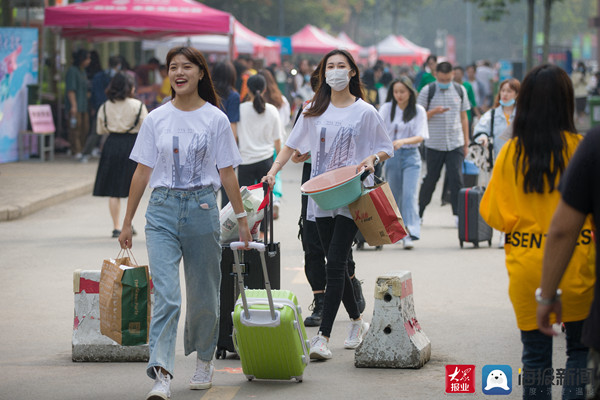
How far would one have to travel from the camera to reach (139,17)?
19.2 meters

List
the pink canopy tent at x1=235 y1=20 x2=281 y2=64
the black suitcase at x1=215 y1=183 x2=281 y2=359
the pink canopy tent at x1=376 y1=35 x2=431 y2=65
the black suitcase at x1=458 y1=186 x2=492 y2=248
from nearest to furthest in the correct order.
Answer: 1. the black suitcase at x1=215 y1=183 x2=281 y2=359
2. the black suitcase at x1=458 y1=186 x2=492 y2=248
3. the pink canopy tent at x1=235 y1=20 x2=281 y2=64
4. the pink canopy tent at x1=376 y1=35 x2=431 y2=65

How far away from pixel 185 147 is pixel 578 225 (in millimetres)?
2445

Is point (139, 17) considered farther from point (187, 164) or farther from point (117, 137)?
point (187, 164)

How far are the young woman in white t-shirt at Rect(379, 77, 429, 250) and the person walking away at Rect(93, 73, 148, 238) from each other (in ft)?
8.78

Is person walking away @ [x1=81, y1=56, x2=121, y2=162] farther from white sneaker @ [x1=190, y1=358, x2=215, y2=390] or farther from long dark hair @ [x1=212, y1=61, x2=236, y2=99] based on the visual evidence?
white sneaker @ [x1=190, y1=358, x2=215, y2=390]

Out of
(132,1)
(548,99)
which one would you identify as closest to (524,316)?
(548,99)

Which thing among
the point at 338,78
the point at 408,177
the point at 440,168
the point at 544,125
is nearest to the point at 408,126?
the point at 408,177

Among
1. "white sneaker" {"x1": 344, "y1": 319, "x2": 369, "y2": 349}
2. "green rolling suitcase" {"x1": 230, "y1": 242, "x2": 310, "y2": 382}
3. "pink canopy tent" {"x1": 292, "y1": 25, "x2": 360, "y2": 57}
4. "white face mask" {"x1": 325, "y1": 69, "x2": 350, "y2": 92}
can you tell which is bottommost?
"white sneaker" {"x1": 344, "y1": 319, "x2": 369, "y2": 349}

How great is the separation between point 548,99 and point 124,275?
8.70ft

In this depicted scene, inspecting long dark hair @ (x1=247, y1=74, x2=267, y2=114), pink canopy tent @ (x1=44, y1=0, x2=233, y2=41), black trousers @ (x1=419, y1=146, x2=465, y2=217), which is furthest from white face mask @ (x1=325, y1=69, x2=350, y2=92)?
pink canopy tent @ (x1=44, y1=0, x2=233, y2=41)

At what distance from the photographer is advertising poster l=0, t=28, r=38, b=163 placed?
60.8 feet

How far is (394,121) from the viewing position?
1066cm

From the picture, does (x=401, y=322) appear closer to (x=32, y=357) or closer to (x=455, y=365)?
(x=455, y=365)

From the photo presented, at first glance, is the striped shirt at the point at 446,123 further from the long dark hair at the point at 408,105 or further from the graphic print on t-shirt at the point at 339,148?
the graphic print on t-shirt at the point at 339,148
